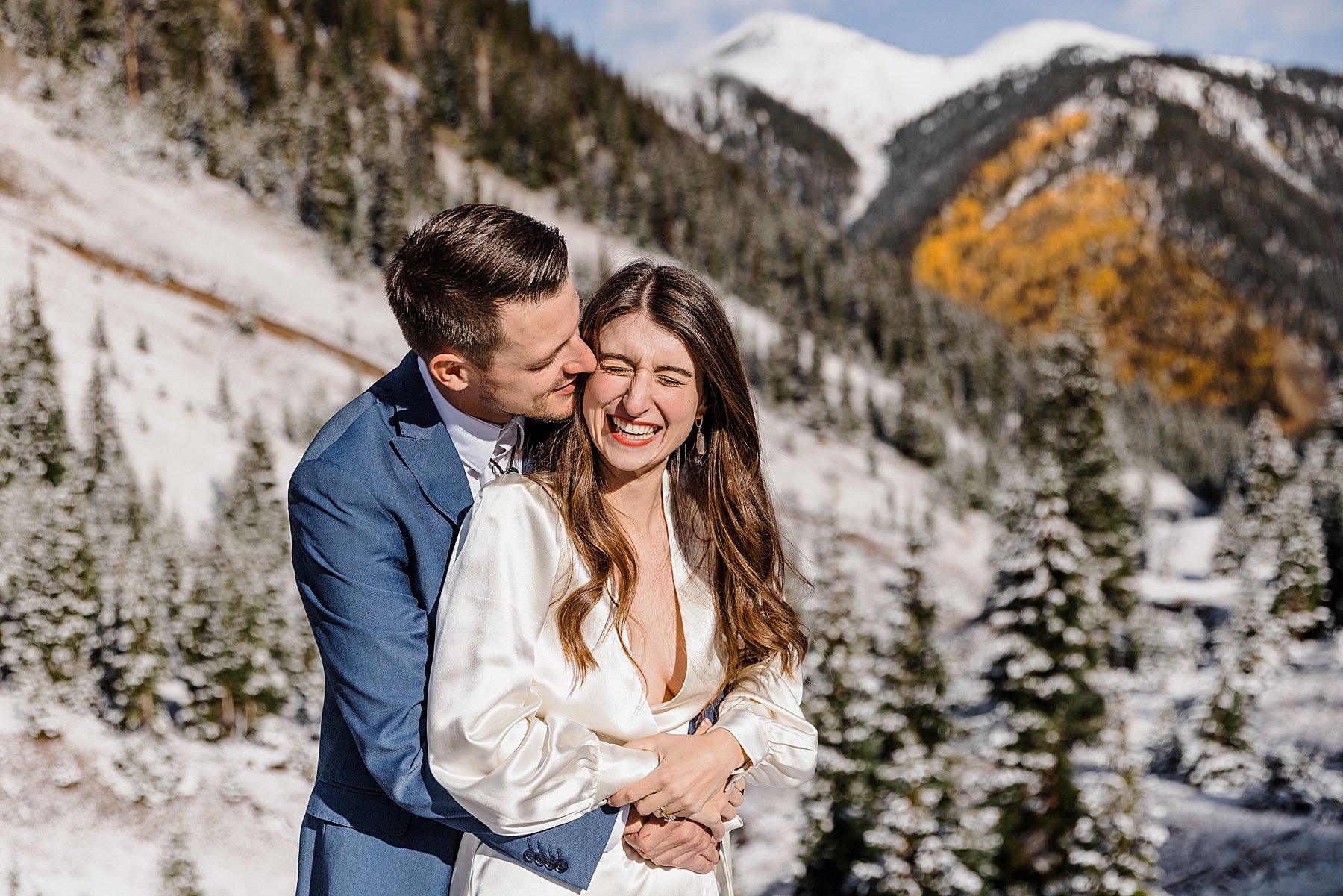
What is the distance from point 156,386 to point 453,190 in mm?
49480

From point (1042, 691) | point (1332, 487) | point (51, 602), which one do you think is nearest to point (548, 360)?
point (1042, 691)

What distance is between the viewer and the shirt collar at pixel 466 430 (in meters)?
3.29

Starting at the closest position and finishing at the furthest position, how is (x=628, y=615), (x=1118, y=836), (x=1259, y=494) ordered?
(x=628, y=615) < (x=1118, y=836) < (x=1259, y=494)

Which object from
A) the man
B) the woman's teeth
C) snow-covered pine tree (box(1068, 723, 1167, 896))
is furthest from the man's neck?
snow-covered pine tree (box(1068, 723, 1167, 896))

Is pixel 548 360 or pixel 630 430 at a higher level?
pixel 548 360

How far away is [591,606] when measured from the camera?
319 cm

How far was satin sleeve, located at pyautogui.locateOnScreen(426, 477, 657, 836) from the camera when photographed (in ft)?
8.95

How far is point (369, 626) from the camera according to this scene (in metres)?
2.84

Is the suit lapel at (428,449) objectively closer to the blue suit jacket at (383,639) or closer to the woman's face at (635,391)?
the blue suit jacket at (383,639)

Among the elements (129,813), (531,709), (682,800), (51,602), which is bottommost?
(129,813)

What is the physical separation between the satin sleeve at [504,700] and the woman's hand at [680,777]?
0.09 m

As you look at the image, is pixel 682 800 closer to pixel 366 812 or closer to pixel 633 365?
pixel 366 812

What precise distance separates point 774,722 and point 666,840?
2.25 ft

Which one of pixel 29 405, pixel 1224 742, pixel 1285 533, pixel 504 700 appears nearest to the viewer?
pixel 504 700
